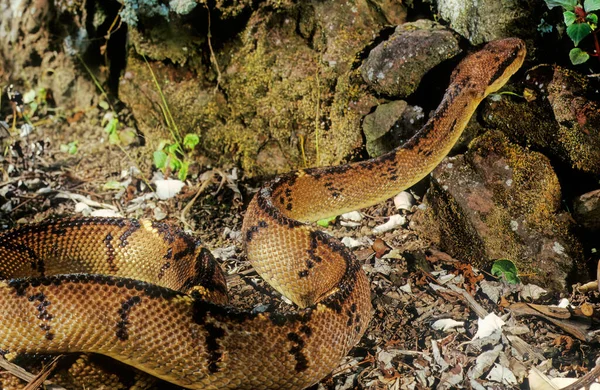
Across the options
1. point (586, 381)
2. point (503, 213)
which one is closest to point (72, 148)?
point (503, 213)

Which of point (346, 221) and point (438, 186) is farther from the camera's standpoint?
point (346, 221)

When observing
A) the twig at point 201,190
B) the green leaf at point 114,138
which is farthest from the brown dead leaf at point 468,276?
the green leaf at point 114,138

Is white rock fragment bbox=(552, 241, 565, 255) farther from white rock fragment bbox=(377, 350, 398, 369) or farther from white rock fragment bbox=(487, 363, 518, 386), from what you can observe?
white rock fragment bbox=(377, 350, 398, 369)

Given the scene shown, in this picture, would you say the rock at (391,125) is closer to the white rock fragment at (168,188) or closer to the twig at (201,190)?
the twig at (201,190)

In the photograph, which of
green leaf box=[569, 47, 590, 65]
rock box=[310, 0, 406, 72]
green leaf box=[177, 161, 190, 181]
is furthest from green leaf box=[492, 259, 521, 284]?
green leaf box=[177, 161, 190, 181]

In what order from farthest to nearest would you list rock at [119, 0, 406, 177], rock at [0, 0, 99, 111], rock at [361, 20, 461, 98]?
rock at [0, 0, 99, 111], rock at [119, 0, 406, 177], rock at [361, 20, 461, 98]

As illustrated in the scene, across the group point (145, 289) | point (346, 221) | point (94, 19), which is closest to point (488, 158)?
point (346, 221)

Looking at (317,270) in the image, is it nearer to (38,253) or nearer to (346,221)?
(346,221)
